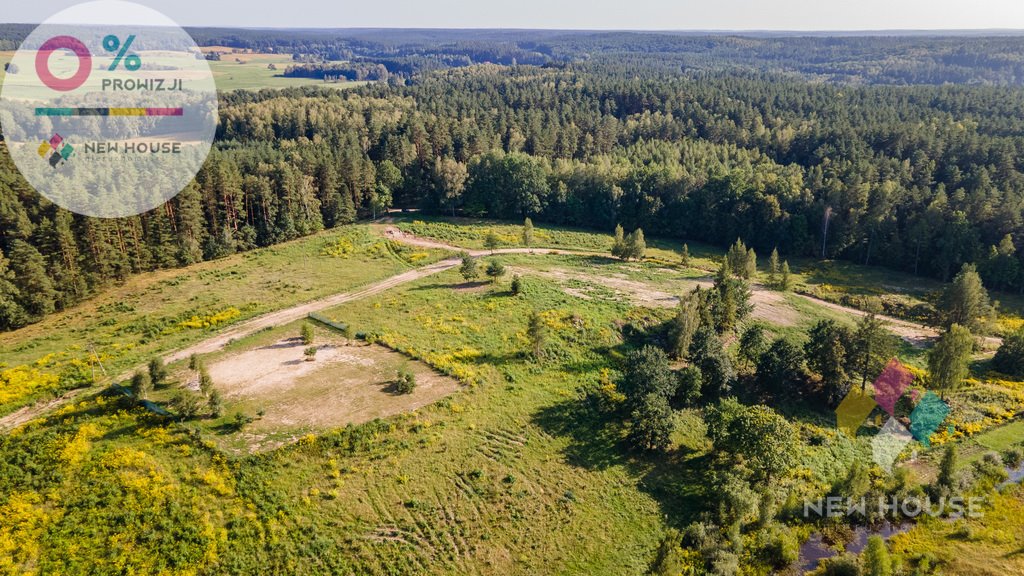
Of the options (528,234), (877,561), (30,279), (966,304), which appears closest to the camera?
(877,561)

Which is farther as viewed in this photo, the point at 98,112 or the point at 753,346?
the point at 98,112

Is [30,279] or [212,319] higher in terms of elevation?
[30,279]

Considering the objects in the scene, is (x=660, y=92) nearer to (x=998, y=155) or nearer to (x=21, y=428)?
(x=998, y=155)

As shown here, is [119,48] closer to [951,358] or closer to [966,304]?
[951,358]

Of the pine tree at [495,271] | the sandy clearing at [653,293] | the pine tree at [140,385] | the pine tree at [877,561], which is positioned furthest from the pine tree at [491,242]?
the pine tree at [877,561]

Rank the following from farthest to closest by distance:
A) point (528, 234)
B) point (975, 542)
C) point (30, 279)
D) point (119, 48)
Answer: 1. point (528, 234)
2. point (119, 48)
3. point (30, 279)
4. point (975, 542)

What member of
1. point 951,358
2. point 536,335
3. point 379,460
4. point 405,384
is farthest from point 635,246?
point 379,460

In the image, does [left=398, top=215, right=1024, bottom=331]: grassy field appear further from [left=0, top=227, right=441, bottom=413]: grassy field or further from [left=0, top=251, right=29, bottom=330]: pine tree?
[left=0, top=251, right=29, bottom=330]: pine tree
